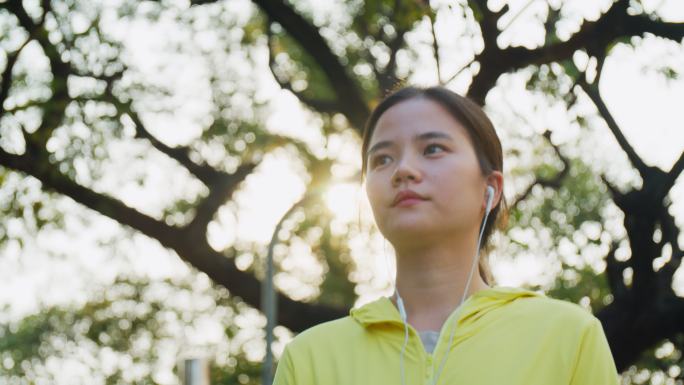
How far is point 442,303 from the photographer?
2.40 metres

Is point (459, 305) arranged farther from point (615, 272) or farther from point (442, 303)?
point (615, 272)

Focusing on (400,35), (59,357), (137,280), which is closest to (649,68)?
(400,35)

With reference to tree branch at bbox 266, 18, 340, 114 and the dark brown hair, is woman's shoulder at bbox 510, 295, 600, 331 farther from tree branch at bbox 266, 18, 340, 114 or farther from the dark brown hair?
tree branch at bbox 266, 18, 340, 114

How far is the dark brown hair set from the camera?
8.34 ft

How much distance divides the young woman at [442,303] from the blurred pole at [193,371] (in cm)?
54

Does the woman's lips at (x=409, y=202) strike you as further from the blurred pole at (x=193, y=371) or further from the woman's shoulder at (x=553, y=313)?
the blurred pole at (x=193, y=371)

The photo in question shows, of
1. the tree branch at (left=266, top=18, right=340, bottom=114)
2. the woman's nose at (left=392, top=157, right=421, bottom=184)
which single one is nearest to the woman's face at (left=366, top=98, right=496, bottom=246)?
the woman's nose at (left=392, top=157, right=421, bottom=184)

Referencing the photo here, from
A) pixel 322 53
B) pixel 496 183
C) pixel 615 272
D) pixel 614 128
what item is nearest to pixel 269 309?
pixel 322 53

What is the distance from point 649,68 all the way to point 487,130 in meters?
7.31

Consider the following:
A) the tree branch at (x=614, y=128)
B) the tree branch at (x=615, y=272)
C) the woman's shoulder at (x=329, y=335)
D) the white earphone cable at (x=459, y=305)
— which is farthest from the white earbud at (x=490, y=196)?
the tree branch at (x=615, y=272)

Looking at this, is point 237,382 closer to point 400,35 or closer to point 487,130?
point 400,35

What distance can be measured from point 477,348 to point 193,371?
1009 mm

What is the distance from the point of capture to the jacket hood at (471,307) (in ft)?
7.53

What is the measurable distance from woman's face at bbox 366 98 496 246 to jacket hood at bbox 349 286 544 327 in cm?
15
